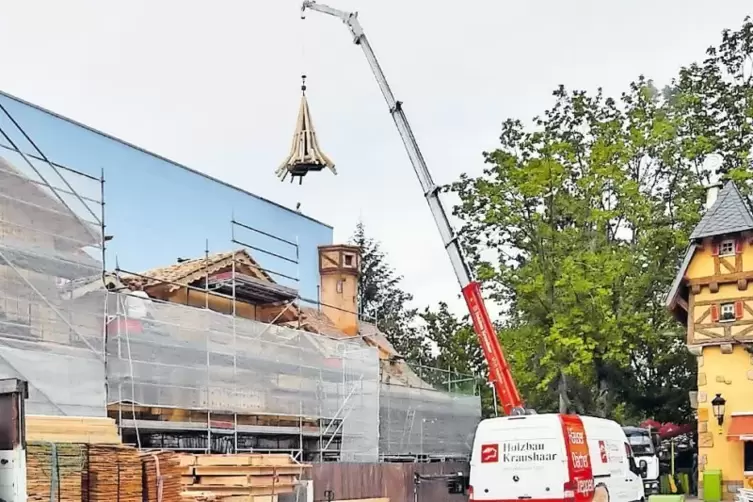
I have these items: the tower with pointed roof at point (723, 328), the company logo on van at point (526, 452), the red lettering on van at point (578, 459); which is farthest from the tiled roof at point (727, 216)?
the company logo on van at point (526, 452)

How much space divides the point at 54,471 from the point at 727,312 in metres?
23.3

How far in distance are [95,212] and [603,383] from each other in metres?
22.3

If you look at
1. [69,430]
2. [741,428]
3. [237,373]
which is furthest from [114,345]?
[741,428]

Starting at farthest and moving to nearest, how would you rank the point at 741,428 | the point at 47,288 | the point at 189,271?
the point at 741,428 < the point at 189,271 < the point at 47,288

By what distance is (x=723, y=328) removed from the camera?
97.7ft

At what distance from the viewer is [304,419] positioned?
74.3ft

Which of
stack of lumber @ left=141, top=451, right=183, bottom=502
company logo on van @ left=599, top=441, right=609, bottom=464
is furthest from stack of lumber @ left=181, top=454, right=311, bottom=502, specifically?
company logo on van @ left=599, top=441, right=609, bottom=464

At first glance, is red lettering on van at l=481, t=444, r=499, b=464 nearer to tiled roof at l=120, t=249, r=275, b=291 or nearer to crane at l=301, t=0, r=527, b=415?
crane at l=301, t=0, r=527, b=415

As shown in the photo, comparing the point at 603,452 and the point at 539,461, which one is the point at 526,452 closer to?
the point at 539,461

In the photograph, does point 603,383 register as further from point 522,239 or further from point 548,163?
point 548,163

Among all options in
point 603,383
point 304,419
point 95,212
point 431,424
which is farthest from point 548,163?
point 95,212

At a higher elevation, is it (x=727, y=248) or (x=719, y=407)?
(x=727, y=248)

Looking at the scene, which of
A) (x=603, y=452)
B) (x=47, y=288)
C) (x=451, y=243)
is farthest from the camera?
(x=451, y=243)

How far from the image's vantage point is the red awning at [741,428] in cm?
2791
